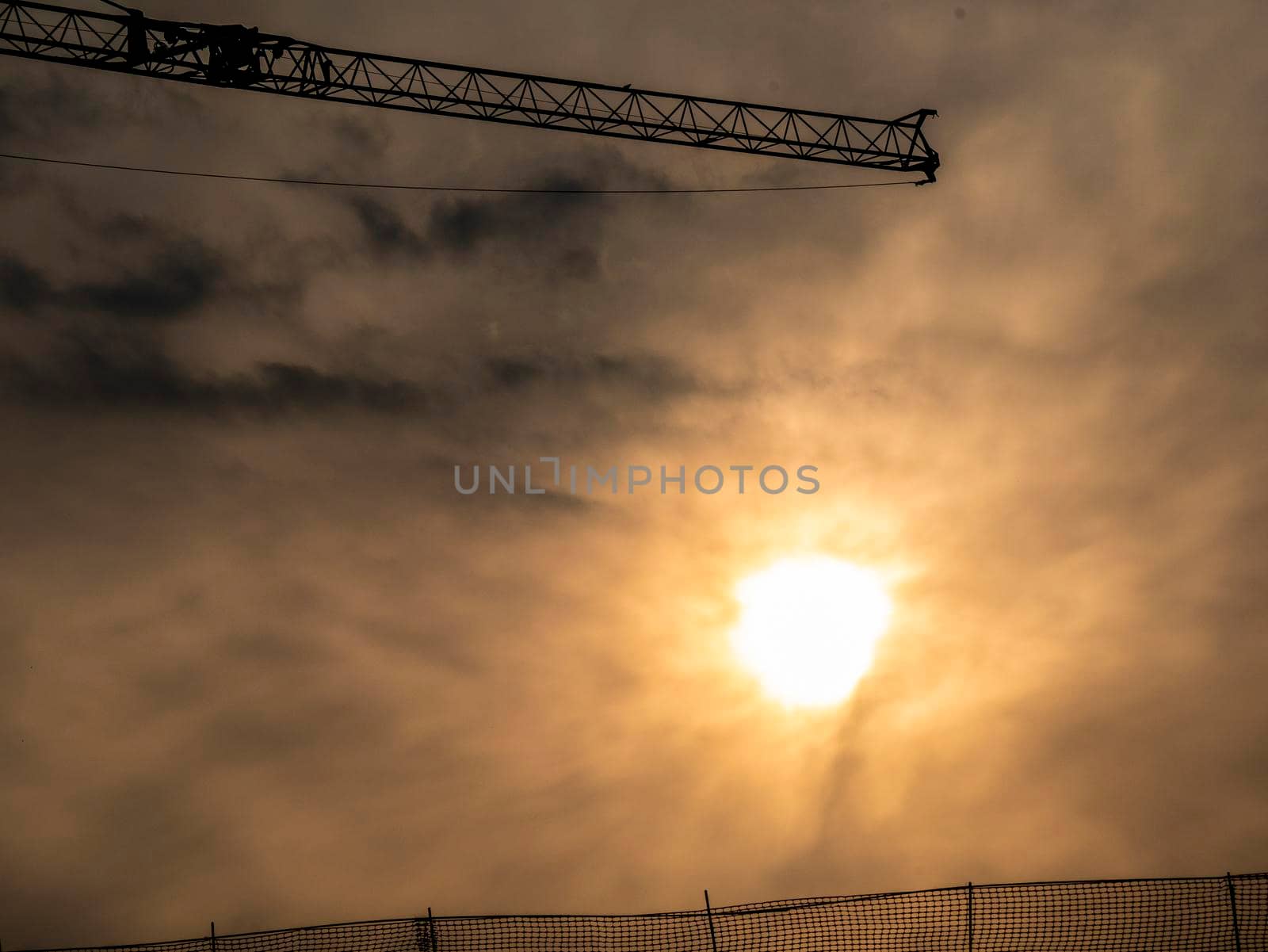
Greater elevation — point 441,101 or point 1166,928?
point 441,101

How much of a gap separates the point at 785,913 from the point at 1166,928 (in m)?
9.18

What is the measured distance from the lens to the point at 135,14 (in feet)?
143

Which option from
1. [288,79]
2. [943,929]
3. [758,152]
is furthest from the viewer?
[758,152]

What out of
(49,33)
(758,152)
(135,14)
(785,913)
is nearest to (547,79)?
(758,152)

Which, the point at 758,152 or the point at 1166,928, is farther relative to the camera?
the point at 758,152

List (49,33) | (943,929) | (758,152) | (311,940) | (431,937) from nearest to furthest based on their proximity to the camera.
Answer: (431,937)
(311,940)
(943,929)
(49,33)
(758,152)

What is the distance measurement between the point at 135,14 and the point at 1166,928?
4489 centimetres

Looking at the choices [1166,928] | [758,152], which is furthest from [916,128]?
[1166,928]

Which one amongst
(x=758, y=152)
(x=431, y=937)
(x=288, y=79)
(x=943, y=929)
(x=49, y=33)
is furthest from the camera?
(x=758, y=152)

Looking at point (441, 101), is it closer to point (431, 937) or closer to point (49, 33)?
point (49, 33)

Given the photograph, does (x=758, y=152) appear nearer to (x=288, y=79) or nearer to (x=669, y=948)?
(x=288, y=79)

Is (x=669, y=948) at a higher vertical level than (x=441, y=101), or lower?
lower

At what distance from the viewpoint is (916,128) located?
51.4 m

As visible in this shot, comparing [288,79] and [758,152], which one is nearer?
[288,79]
